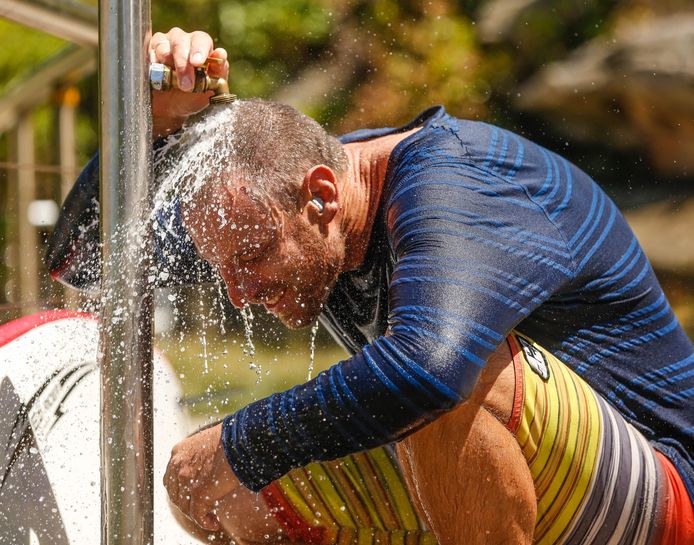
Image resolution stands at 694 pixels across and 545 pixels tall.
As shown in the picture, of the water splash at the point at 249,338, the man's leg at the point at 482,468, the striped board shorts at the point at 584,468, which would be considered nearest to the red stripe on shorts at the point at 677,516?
the striped board shorts at the point at 584,468

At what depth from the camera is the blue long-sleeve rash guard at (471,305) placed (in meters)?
1.25

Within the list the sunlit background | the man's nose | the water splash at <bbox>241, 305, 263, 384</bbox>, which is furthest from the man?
the sunlit background

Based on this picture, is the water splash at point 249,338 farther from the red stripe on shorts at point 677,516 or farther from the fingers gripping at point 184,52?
the red stripe on shorts at point 677,516

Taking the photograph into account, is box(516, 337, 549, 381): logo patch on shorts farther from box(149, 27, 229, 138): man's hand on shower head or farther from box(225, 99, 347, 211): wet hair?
box(149, 27, 229, 138): man's hand on shower head

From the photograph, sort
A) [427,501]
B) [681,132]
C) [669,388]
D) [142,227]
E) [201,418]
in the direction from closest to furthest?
1. [142,227]
2. [427,501]
3. [669,388]
4. [201,418]
5. [681,132]

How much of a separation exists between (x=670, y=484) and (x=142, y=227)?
0.88 meters

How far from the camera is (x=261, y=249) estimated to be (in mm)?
1550

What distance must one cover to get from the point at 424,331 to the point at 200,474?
0.39 metres

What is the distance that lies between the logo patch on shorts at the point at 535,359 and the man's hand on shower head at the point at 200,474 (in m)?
0.44

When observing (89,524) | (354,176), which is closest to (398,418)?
(354,176)

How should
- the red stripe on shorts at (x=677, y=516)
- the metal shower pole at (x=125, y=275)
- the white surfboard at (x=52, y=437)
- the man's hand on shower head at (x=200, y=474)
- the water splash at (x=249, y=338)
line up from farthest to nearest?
the water splash at (x=249, y=338)
the white surfboard at (x=52, y=437)
the red stripe on shorts at (x=677, y=516)
the man's hand on shower head at (x=200, y=474)
the metal shower pole at (x=125, y=275)

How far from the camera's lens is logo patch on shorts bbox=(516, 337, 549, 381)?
139 cm

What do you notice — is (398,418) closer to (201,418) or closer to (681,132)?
(201,418)

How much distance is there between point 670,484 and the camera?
1.46m
